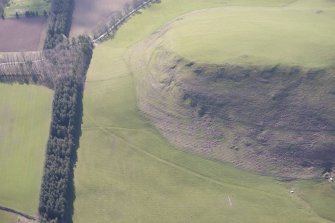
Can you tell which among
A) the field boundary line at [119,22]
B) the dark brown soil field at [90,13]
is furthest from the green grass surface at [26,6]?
the field boundary line at [119,22]

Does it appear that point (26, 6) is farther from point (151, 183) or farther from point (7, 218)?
point (151, 183)

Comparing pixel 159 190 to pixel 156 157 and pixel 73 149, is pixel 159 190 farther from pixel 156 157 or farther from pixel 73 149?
pixel 73 149

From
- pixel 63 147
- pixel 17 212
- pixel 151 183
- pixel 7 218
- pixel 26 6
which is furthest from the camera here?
pixel 26 6

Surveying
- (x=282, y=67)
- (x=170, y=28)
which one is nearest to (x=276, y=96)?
(x=282, y=67)

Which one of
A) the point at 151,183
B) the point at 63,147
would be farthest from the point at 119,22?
the point at 151,183

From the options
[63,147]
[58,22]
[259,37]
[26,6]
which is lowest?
[63,147]

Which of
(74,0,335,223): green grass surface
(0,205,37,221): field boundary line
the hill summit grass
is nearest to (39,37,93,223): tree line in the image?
(74,0,335,223): green grass surface
